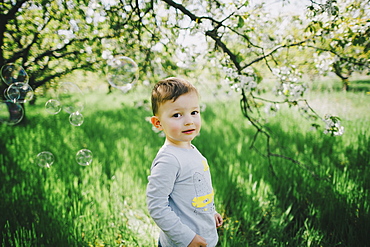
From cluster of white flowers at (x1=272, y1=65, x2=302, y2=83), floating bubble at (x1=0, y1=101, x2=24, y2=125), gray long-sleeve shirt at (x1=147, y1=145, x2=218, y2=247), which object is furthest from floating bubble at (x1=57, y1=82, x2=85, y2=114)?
cluster of white flowers at (x1=272, y1=65, x2=302, y2=83)

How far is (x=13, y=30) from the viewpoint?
113 inches

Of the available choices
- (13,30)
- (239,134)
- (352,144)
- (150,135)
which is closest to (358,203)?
(352,144)

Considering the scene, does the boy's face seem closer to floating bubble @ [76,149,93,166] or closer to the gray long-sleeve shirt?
the gray long-sleeve shirt

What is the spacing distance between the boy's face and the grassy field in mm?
1178

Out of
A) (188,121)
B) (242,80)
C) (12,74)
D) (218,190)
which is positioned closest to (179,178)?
(188,121)

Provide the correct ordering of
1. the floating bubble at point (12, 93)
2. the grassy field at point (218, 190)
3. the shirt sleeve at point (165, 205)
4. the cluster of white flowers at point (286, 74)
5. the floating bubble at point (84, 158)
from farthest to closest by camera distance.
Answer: the floating bubble at point (84, 158) → the cluster of white flowers at point (286, 74) → the floating bubble at point (12, 93) → the grassy field at point (218, 190) → the shirt sleeve at point (165, 205)

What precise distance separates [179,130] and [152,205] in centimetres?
42

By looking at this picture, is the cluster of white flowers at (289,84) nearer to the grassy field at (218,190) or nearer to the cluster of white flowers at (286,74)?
the cluster of white flowers at (286,74)

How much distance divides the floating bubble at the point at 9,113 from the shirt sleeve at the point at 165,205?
7.57 feet

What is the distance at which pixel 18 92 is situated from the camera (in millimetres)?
2367

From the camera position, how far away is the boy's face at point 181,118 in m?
1.25

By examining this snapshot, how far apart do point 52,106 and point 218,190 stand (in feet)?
6.75

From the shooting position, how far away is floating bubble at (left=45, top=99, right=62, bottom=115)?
246 cm

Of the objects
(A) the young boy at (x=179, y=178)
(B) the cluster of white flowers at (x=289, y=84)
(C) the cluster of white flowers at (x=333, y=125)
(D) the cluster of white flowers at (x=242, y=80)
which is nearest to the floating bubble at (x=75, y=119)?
(A) the young boy at (x=179, y=178)
